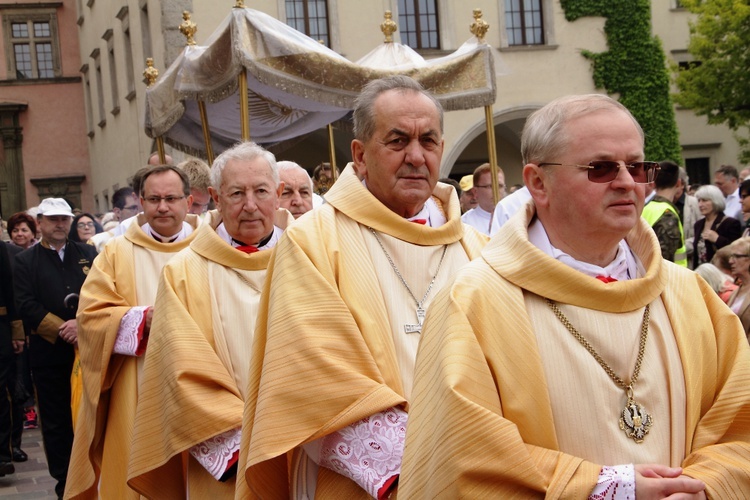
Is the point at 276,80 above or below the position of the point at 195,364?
above

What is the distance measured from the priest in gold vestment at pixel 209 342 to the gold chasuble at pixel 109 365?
2.63 feet

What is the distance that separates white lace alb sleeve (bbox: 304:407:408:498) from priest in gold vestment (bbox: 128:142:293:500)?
918 millimetres

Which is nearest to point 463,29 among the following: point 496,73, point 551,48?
point 551,48

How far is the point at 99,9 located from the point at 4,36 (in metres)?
6.13

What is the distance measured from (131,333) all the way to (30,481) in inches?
154

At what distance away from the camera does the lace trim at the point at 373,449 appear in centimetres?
335

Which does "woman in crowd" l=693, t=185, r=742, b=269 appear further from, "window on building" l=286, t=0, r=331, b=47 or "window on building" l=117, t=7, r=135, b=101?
"window on building" l=117, t=7, r=135, b=101

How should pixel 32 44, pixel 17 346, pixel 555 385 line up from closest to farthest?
pixel 555 385 < pixel 17 346 < pixel 32 44

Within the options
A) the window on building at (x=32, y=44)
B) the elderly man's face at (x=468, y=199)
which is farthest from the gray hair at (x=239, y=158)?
the window on building at (x=32, y=44)

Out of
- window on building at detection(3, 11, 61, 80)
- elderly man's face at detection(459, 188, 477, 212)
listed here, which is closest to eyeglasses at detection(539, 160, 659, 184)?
elderly man's face at detection(459, 188, 477, 212)

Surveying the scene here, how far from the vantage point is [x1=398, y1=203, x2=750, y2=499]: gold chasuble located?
2562 millimetres

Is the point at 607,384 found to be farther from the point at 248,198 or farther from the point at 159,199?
the point at 159,199

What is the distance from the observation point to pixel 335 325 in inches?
→ 141

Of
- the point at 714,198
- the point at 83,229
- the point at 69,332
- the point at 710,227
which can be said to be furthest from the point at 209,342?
the point at 83,229
